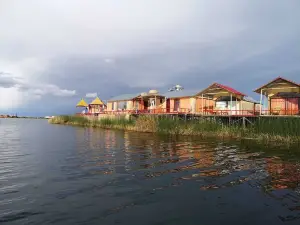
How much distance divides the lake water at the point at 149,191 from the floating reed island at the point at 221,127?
28.3ft

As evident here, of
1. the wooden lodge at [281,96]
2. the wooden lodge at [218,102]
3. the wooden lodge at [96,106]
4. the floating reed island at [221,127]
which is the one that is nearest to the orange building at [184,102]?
the wooden lodge at [218,102]

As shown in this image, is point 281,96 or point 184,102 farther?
point 184,102

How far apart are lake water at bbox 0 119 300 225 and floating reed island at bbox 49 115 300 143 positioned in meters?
8.62

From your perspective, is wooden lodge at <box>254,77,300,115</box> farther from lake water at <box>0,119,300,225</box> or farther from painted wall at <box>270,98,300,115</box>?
lake water at <box>0,119,300,225</box>

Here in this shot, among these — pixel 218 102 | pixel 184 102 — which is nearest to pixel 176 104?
pixel 184 102

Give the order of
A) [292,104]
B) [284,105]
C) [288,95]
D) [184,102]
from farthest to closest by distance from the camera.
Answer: [184,102] → [284,105] → [288,95] → [292,104]

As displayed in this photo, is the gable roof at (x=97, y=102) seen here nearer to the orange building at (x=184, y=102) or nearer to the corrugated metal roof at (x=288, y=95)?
the orange building at (x=184, y=102)

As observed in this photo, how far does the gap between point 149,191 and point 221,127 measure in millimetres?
21192

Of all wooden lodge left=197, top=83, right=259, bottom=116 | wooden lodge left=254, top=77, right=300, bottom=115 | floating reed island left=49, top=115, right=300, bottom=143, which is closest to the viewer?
floating reed island left=49, top=115, right=300, bottom=143

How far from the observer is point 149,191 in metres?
9.18

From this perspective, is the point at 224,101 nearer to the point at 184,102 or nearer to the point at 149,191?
the point at 184,102

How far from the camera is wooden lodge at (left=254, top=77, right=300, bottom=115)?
29547mm

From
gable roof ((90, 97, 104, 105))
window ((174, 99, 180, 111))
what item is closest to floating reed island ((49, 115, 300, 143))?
window ((174, 99, 180, 111))

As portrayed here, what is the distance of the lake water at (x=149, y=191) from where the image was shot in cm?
698
